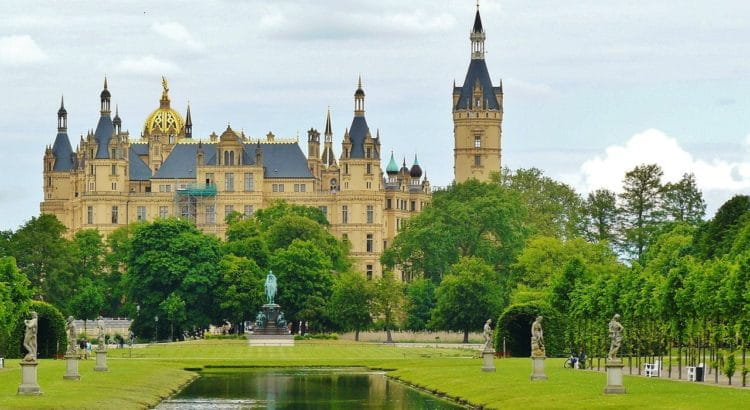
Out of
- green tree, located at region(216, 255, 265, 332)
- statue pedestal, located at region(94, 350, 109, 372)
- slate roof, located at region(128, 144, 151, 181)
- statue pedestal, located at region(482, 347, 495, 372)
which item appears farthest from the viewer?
slate roof, located at region(128, 144, 151, 181)

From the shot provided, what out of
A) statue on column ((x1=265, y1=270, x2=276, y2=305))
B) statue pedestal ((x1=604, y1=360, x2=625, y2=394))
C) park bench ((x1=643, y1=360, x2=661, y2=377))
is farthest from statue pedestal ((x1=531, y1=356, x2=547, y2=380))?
statue on column ((x1=265, y1=270, x2=276, y2=305))

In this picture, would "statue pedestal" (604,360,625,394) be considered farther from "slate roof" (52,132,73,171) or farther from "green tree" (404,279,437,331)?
"slate roof" (52,132,73,171)

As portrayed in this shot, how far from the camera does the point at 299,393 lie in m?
65.6

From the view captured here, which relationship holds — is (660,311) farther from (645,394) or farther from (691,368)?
(645,394)

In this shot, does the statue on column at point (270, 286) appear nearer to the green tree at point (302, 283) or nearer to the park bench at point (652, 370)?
the green tree at point (302, 283)

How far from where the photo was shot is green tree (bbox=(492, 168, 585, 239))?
15438cm

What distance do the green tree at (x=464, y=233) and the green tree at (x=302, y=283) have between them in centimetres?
1628

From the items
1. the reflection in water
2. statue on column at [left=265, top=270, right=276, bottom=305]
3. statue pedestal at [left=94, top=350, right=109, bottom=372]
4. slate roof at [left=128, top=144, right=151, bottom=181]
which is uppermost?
slate roof at [left=128, top=144, right=151, bottom=181]

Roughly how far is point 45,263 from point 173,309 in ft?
40.6

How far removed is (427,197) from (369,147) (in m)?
19.4

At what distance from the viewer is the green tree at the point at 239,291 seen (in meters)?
127

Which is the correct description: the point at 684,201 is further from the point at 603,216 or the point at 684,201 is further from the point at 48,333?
the point at 48,333

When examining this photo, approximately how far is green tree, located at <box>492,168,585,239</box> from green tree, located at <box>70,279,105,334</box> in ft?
121

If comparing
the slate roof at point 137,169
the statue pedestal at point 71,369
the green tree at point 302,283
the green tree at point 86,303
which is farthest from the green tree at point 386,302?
the statue pedestal at point 71,369
